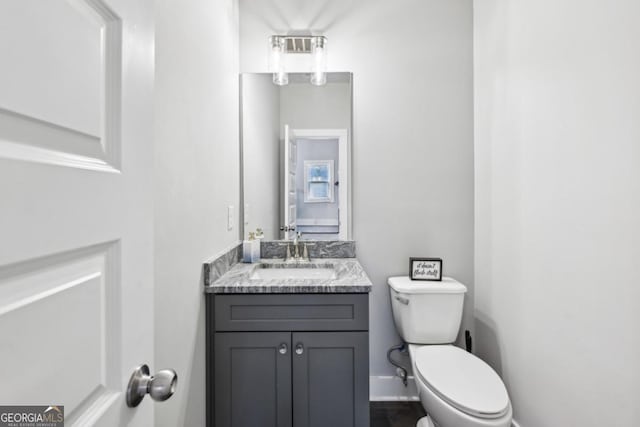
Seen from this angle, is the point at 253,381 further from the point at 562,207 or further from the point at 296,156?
the point at 562,207

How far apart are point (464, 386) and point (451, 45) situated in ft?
6.24

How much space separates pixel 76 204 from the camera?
439mm

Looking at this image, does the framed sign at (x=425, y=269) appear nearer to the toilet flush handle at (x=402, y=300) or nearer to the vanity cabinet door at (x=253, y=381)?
the toilet flush handle at (x=402, y=300)

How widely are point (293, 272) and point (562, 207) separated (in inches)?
51.7

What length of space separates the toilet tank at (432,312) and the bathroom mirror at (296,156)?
1.75ft

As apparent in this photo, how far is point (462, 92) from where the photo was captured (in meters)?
2.09

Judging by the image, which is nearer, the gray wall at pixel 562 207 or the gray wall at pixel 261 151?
the gray wall at pixel 562 207

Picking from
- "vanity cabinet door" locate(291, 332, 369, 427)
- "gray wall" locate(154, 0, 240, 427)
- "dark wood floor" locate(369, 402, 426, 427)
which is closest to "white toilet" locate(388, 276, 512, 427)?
"dark wood floor" locate(369, 402, 426, 427)

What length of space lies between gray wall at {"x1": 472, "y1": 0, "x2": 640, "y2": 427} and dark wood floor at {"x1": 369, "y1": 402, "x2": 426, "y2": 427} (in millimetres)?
522

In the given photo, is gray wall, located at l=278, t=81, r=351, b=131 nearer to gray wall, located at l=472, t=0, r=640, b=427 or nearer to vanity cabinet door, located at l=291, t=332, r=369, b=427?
gray wall, located at l=472, t=0, r=640, b=427

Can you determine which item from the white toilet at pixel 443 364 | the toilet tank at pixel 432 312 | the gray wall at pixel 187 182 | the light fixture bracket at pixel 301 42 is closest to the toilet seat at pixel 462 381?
the white toilet at pixel 443 364

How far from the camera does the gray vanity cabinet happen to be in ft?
4.83

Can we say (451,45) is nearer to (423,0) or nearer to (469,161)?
(423,0)

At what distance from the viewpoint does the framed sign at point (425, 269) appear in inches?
77.7
